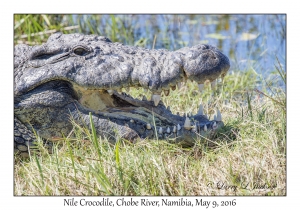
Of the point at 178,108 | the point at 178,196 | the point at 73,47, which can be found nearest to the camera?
the point at 178,196

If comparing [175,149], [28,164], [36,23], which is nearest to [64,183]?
[28,164]

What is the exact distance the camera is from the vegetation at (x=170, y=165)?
4.28 m

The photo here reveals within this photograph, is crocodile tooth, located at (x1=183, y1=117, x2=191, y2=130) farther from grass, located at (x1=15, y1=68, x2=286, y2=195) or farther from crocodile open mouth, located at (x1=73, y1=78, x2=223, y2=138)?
grass, located at (x1=15, y1=68, x2=286, y2=195)

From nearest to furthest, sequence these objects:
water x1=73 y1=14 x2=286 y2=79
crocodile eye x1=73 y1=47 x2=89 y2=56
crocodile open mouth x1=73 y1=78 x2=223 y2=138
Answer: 1. crocodile open mouth x1=73 y1=78 x2=223 y2=138
2. crocodile eye x1=73 y1=47 x2=89 y2=56
3. water x1=73 y1=14 x2=286 y2=79

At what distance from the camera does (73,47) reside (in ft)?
17.0

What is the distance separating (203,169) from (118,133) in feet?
2.99

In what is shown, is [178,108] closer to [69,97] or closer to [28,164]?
[69,97]

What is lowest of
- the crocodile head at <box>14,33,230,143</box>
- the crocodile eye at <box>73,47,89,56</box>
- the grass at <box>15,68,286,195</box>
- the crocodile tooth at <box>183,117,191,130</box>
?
the grass at <box>15,68,286,195</box>

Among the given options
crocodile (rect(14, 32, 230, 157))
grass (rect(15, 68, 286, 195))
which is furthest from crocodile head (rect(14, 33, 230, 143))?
grass (rect(15, 68, 286, 195))

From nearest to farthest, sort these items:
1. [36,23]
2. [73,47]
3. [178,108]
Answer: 1. [73,47]
2. [178,108]
3. [36,23]

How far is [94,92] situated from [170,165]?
3.79 ft

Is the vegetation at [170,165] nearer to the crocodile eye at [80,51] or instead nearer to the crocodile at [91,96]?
the crocodile at [91,96]

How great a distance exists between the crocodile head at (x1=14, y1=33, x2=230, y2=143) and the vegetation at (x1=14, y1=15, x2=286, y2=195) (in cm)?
15

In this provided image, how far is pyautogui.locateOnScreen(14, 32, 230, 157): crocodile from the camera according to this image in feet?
16.0
